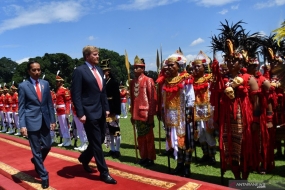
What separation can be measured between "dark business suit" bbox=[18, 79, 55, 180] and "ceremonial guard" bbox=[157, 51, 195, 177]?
2.10m

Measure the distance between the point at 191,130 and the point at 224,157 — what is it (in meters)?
0.90

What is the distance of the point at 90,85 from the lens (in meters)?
4.45

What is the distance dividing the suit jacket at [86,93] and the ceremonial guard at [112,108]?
1931 mm

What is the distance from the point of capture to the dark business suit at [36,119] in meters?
4.49

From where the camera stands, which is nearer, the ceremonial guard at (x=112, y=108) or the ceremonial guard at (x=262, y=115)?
the ceremonial guard at (x=262, y=115)

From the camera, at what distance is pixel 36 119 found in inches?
179

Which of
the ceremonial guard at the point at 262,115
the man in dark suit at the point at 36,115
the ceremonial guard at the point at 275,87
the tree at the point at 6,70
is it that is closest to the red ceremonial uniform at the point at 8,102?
the man in dark suit at the point at 36,115

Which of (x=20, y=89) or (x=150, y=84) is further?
(x=150, y=84)

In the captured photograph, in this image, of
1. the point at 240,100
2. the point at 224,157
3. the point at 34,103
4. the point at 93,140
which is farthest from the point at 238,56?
the point at 34,103

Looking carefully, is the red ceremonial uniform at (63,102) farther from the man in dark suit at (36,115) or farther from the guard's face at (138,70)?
the man in dark suit at (36,115)

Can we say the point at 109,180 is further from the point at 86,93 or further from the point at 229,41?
the point at 229,41

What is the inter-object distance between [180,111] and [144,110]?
42.4 inches

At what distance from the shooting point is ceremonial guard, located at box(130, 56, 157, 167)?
19.1ft

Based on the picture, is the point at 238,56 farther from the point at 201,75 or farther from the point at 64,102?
the point at 64,102
